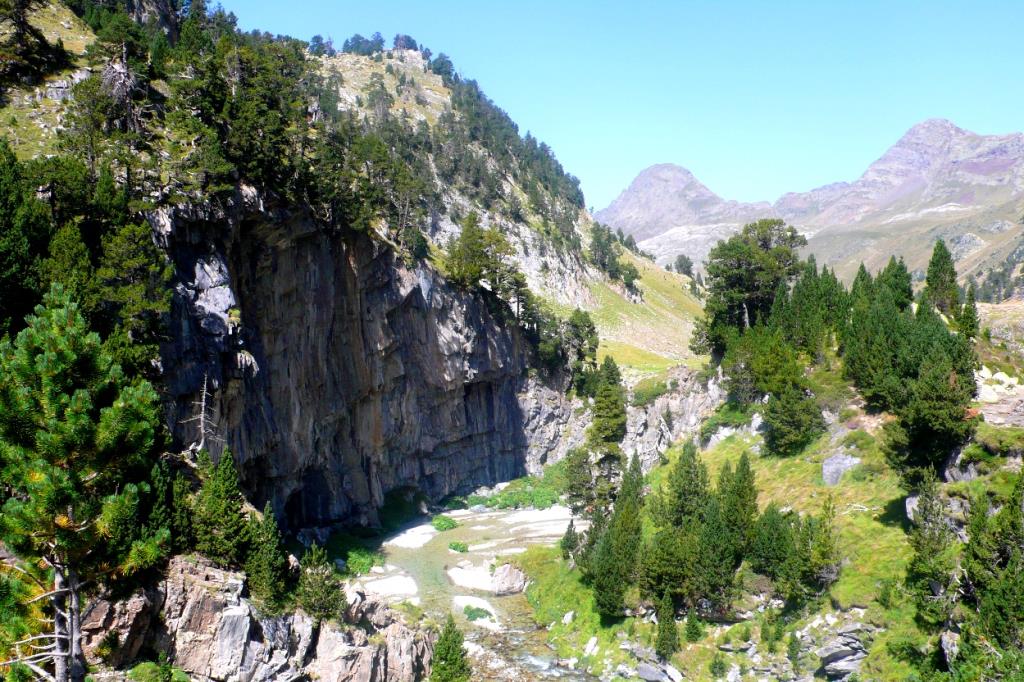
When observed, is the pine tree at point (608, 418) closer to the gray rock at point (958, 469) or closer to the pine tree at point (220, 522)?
the gray rock at point (958, 469)

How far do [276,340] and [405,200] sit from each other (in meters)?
31.3

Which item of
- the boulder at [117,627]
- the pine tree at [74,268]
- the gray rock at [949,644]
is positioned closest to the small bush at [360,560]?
the boulder at [117,627]

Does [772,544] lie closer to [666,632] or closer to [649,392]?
[666,632]

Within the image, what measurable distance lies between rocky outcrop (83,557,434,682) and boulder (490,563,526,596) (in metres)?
16.0

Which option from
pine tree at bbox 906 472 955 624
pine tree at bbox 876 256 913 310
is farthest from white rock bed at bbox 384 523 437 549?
pine tree at bbox 876 256 913 310

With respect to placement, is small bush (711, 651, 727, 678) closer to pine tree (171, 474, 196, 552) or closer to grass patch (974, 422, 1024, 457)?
grass patch (974, 422, 1024, 457)

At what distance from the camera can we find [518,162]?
17450cm

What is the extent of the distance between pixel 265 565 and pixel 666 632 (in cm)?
2445

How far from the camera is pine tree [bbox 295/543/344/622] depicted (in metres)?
37.9

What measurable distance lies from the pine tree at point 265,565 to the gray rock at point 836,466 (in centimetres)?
3821

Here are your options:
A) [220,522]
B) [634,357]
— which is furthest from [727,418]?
[220,522]

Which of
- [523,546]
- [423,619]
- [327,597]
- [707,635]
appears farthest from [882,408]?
[327,597]

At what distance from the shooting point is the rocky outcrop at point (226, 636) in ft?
95.5

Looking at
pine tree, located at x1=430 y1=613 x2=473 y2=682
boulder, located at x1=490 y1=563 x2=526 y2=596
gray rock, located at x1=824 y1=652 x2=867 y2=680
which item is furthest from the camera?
boulder, located at x1=490 y1=563 x2=526 y2=596
